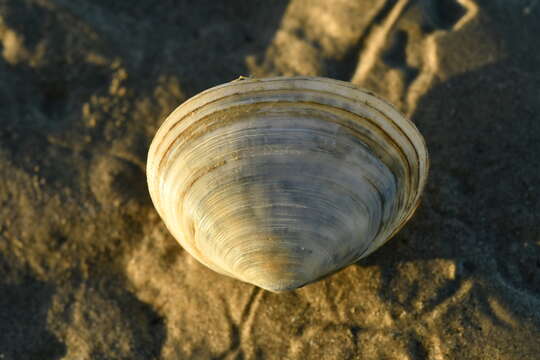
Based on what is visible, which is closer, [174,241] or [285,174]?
[285,174]

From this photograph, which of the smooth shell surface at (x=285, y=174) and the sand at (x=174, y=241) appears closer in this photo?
the smooth shell surface at (x=285, y=174)

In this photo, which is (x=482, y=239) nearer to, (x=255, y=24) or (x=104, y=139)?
(x=255, y=24)

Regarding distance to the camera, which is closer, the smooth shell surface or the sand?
the smooth shell surface

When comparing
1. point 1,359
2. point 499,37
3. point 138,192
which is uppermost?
point 499,37

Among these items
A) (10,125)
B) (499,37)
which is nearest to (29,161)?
(10,125)
